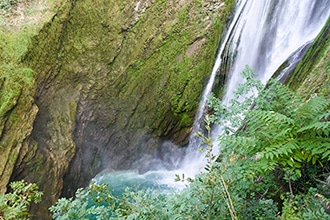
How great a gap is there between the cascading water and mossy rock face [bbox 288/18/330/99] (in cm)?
91

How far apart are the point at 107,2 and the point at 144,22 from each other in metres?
1.07

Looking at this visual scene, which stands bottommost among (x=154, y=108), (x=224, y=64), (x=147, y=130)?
(x=147, y=130)

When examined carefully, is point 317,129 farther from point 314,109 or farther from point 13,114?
point 13,114

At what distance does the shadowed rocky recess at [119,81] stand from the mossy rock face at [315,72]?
346 centimetres

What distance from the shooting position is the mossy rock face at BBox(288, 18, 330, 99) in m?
3.23

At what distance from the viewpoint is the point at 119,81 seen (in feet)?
24.8

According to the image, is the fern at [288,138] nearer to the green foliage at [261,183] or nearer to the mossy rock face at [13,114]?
the green foliage at [261,183]

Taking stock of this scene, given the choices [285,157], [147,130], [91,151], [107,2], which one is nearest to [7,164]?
[91,151]

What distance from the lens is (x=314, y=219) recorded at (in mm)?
1587

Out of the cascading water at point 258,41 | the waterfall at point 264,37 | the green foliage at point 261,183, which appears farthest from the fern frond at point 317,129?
the cascading water at point 258,41

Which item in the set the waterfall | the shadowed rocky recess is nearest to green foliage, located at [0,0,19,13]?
the shadowed rocky recess

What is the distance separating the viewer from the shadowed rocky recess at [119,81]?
6566mm

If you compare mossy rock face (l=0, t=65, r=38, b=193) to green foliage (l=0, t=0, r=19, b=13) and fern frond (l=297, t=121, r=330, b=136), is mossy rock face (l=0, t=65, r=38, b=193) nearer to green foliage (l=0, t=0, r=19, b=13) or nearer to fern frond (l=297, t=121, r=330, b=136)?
green foliage (l=0, t=0, r=19, b=13)

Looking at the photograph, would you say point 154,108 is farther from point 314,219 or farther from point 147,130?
point 314,219
